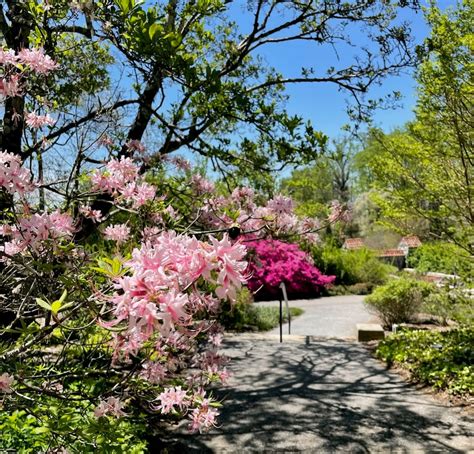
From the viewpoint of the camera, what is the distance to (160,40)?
9.68ft

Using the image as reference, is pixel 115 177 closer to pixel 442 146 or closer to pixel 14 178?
pixel 14 178

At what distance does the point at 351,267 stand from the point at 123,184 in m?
19.2

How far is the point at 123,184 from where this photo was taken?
9.38 ft

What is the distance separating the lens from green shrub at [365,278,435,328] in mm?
10984

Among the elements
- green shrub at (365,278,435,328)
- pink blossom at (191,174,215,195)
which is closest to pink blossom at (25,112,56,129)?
pink blossom at (191,174,215,195)

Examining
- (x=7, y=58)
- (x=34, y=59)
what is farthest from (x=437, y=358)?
(x=7, y=58)

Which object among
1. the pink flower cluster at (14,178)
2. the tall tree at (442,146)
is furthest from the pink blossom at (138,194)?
the tall tree at (442,146)

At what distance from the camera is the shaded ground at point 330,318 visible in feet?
36.7

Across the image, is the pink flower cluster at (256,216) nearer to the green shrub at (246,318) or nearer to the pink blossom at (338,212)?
the pink blossom at (338,212)

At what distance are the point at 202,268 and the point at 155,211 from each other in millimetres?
1767

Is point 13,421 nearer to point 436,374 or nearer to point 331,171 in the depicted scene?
point 436,374

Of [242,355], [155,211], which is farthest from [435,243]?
[155,211]

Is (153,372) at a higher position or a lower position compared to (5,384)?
lower

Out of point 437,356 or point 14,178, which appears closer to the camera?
point 14,178
